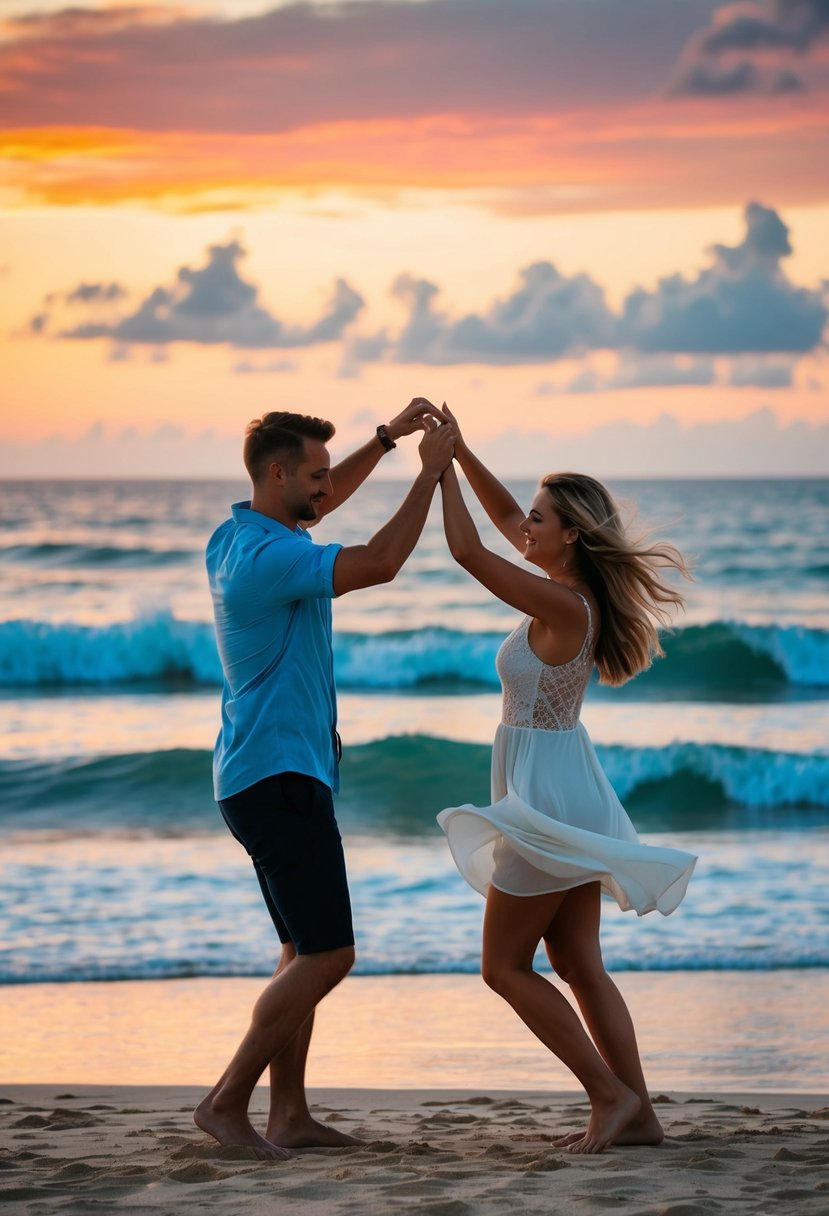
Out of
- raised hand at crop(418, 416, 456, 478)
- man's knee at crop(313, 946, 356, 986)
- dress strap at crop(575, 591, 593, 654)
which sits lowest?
man's knee at crop(313, 946, 356, 986)

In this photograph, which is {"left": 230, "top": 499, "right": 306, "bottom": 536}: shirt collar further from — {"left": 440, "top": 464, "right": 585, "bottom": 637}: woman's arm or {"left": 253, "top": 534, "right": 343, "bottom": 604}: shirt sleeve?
{"left": 440, "top": 464, "right": 585, "bottom": 637}: woman's arm

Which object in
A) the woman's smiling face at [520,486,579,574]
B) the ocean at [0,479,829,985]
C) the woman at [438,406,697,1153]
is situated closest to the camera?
the woman at [438,406,697,1153]

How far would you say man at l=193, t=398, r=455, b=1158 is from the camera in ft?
13.9

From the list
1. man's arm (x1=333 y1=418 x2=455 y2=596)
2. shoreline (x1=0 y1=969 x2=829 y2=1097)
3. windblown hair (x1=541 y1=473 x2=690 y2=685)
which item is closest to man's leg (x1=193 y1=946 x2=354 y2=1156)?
man's arm (x1=333 y1=418 x2=455 y2=596)

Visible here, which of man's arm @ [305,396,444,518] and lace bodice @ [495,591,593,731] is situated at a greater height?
man's arm @ [305,396,444,518]

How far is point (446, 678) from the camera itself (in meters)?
21.2

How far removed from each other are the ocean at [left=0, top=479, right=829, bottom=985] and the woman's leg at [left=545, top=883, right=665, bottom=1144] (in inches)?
47.9

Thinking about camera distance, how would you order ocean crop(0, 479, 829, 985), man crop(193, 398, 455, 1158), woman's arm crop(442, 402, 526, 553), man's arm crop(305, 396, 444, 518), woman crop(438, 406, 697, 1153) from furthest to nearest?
ocean crop(0, 479, 829, 985), woman's arm crop(442, 402, 526, 553), man's arm crop(305, 396, 444, 518), woman crop(438, 406, 697, 1153), man crop(193, 398, 455, 1158)

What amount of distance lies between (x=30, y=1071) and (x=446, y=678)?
15457 mm

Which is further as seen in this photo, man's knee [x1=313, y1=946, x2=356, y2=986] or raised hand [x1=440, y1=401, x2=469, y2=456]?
raised hand [x1=440, y1=401, x2=469, y2=456]

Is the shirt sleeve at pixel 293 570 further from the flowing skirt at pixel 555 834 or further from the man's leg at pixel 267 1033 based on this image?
the man's leg at pixel 267 1033

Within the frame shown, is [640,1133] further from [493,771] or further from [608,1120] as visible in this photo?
[493,771]

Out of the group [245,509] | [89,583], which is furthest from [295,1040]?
[89,583]

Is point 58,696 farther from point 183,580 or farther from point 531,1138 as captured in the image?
point 531,1138
